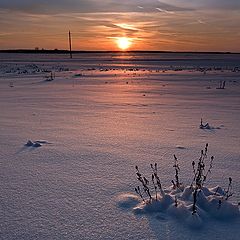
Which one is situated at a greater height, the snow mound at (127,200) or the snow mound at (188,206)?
the snow mound at (188,206)

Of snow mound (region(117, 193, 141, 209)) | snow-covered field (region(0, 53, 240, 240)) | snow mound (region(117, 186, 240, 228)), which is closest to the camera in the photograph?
snow-covered field (region(0, 53, 240, 240))

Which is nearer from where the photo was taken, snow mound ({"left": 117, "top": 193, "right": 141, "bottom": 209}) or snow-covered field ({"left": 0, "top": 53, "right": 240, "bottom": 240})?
snow-covered field ({"left": 0, "top": 53, "right": 240, "bottom": 240})

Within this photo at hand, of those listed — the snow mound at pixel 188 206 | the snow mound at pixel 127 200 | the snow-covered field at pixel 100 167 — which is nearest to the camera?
the snow-covered field at pixel 100 167

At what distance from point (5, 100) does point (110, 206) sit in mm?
6926

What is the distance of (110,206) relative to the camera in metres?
2.48

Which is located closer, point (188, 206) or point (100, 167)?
point (188, 206)

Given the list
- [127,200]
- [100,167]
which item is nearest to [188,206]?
[127,200]

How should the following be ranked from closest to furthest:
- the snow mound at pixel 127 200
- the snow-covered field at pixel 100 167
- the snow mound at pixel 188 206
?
1. the snow-covered field at pixel 100 167
2. the snow mound at pixel 188 206
3. the snow mound at pixel 127 200

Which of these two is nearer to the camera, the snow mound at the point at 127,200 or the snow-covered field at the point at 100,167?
the snow-covered field at the point at 100,167

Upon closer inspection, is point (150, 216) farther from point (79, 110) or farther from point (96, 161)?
point (79, 110)

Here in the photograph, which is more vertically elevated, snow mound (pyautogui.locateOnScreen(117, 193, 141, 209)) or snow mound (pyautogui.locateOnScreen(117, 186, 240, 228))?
snow mound (pyautogui.locateOnScreen(117, 186, 240, 228))

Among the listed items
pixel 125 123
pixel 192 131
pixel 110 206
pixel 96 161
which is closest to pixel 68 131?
pixel 125 123

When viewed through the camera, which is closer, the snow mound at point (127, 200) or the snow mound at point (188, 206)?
the snow mound at point (188, 206)

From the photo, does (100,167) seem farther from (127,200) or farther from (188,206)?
(188,206)
